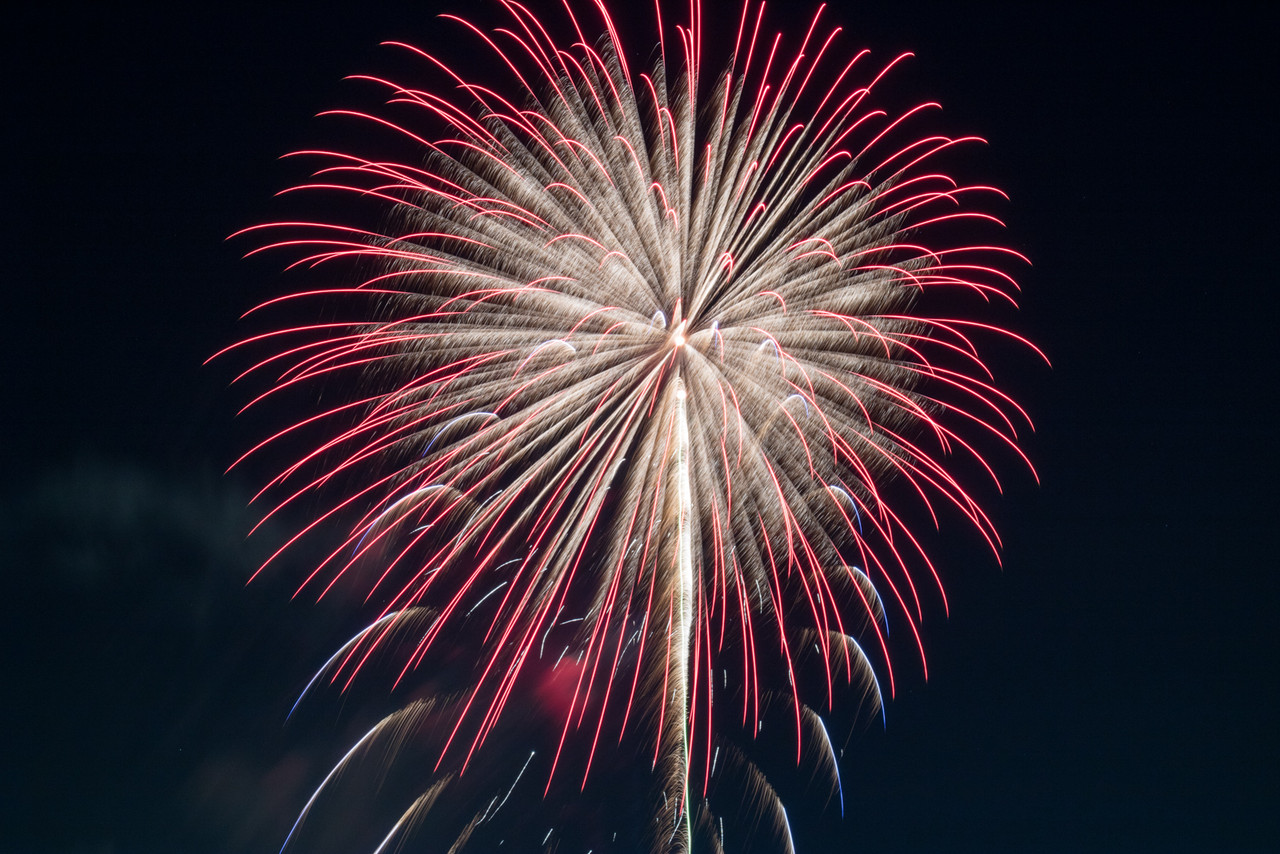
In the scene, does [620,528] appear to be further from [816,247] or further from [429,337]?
[816,247]

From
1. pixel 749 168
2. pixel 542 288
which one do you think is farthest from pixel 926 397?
pixel 542 288

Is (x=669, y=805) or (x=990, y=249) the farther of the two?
(x=669, y=805)

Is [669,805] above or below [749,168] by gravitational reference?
below

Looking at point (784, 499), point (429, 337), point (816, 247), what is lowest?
point (784, 499)

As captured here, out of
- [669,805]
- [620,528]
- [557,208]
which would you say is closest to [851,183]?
[557,208]

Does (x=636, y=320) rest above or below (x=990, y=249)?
below

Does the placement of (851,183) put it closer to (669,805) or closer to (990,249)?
(990,249)

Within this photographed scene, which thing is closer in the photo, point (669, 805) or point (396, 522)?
point (396, 522)

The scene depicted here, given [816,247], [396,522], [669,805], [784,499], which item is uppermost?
[816,247]
